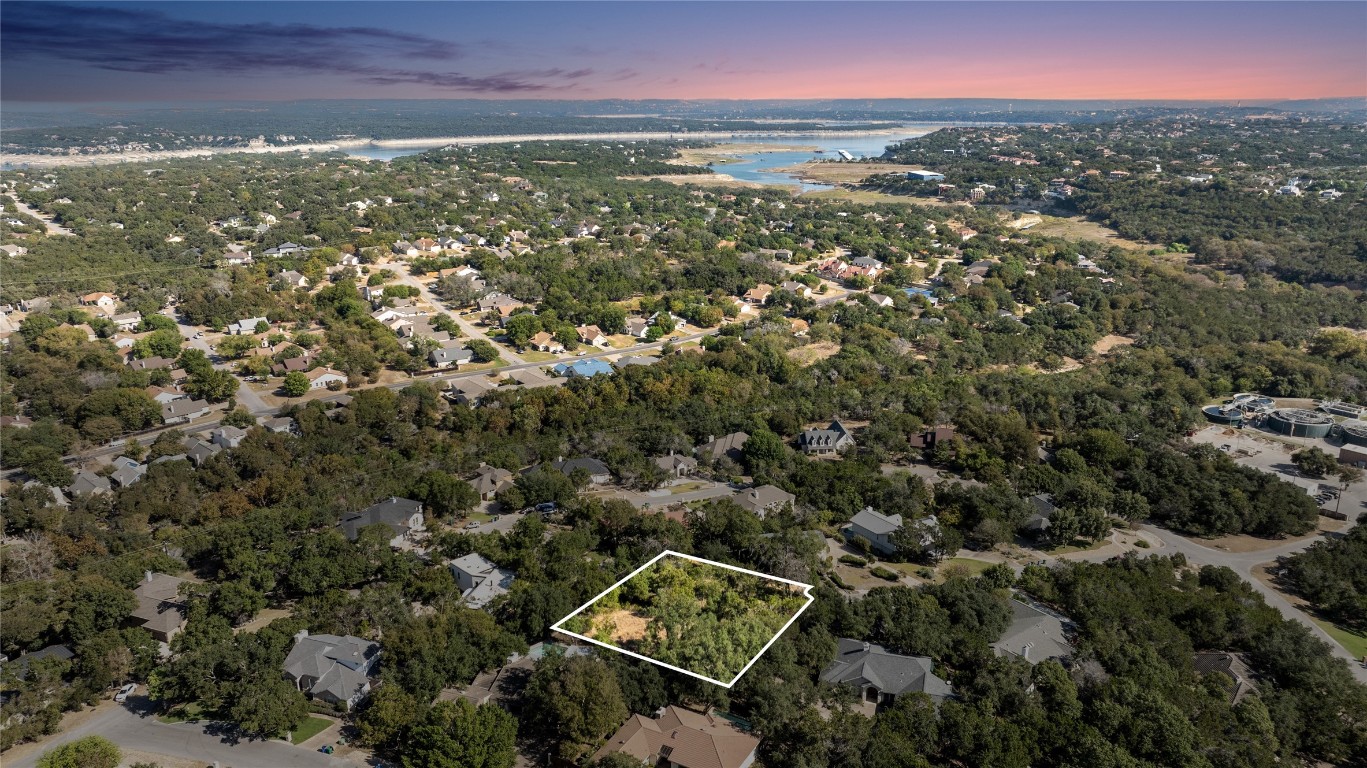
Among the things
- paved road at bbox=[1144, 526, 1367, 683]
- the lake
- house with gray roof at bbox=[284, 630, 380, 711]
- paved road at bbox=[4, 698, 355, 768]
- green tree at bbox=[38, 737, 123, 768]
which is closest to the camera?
green tree at bbox=[38, 737, 123, 768]

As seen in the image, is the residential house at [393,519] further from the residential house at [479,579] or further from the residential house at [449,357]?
the residential house at [449,357]

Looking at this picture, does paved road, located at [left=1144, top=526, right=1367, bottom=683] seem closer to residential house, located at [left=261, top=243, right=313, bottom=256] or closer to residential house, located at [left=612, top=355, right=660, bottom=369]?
residential house, located at [left=612, top=355, right=660, bottom=369]

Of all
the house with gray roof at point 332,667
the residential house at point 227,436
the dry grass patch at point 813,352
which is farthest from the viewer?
the dry grass patch at point 813,352

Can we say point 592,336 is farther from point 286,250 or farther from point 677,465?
point 286,250

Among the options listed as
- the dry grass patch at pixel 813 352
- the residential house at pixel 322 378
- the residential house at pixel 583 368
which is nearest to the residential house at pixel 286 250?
the residential house at pixel 322 378

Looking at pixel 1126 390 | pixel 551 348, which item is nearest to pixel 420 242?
pixel 551 348

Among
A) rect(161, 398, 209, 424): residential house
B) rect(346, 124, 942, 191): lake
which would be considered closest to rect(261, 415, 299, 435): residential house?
rect(161, 398, 209, 424): residential house

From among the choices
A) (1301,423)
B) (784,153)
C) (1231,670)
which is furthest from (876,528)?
(784,153)
